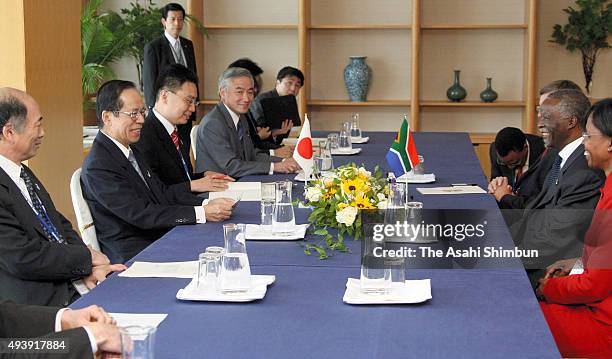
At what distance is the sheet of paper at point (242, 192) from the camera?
14.6ft

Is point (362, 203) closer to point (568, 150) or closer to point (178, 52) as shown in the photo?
point (568, 150)

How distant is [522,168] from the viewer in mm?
6164

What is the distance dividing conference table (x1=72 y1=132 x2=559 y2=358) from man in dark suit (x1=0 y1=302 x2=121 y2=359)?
0.39ft

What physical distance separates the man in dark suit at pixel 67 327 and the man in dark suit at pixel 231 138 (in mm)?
2990

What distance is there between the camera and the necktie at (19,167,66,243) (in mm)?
3441

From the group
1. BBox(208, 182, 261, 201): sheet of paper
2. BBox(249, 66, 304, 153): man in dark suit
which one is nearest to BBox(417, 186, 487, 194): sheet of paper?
BBox(208, 182, 261, 201): sheet of paper

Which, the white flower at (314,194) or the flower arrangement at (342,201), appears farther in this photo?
the white flower at (314,194)

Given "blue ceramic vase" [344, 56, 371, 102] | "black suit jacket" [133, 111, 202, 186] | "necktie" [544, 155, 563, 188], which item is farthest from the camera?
"blue ceramic vase" [344, 56, 371, 102]

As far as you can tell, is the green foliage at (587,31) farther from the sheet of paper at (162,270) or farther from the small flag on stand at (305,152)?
the sheet of paper at (162,270)

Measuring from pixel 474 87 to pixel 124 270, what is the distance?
266 inches

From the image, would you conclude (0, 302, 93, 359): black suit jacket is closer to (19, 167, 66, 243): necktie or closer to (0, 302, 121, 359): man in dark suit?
(0, 302, 121, 359): man in dark suit

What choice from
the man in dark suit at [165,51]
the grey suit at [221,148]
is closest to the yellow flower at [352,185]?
the grey suit at [221,148]

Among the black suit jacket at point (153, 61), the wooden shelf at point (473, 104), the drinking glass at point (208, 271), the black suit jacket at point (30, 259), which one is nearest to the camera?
the drinking glass at point (208, 271)

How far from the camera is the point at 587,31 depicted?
8.62 m
